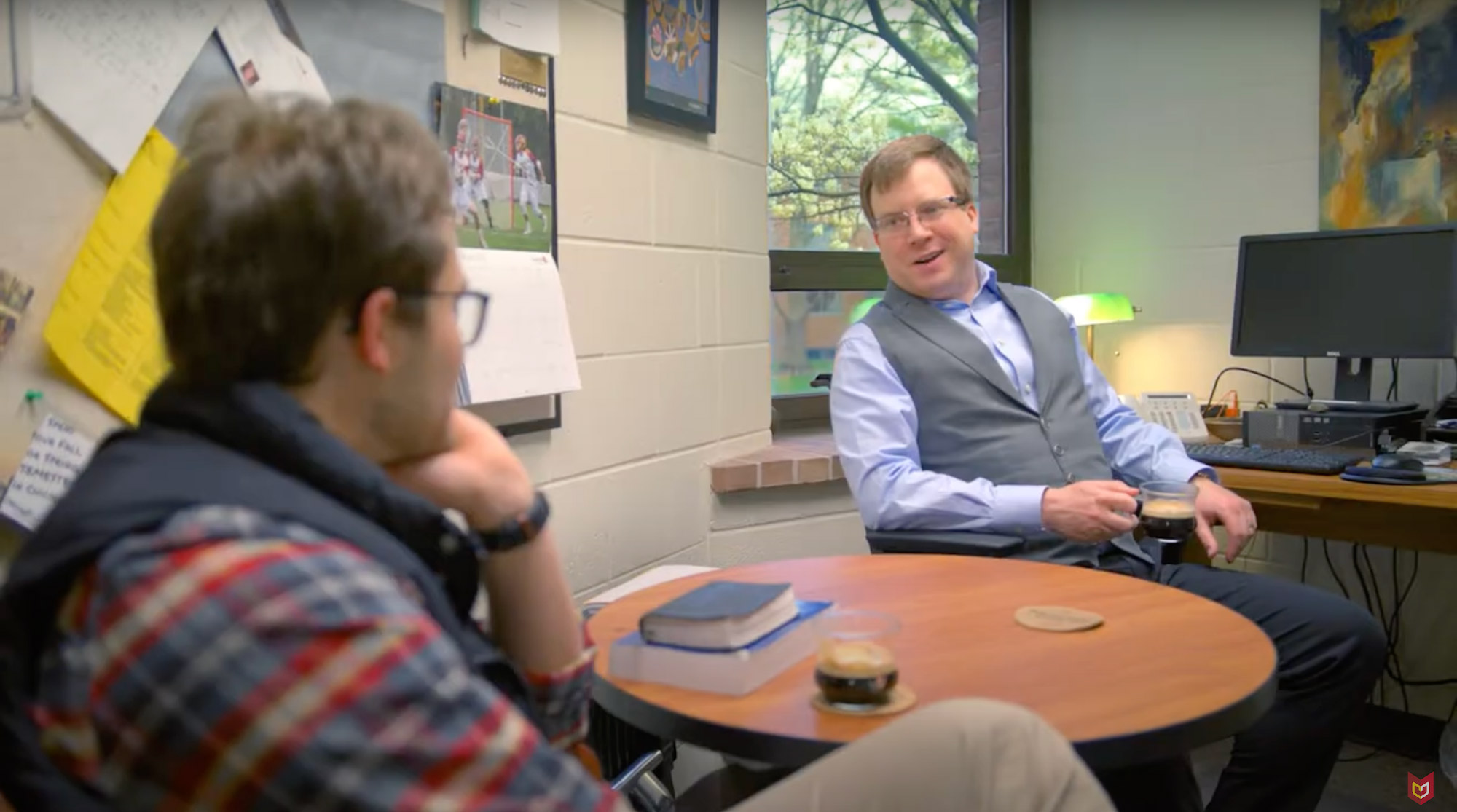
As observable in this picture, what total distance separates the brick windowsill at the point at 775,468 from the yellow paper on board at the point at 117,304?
141cm

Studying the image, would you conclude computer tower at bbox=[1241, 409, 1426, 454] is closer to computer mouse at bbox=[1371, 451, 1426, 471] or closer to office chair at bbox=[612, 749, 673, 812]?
computer mouse at bbox=[1371, 451, 1426, 471]

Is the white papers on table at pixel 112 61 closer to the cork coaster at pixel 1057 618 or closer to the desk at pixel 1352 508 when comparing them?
the cork coaster at pixel 1057 618

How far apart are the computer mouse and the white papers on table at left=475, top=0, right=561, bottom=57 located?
1.87 metres

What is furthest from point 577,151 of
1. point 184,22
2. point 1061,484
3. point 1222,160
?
point 1222,160

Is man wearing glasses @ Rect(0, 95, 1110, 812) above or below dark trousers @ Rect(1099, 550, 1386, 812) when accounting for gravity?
above

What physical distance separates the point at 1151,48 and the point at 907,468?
6.81 ft

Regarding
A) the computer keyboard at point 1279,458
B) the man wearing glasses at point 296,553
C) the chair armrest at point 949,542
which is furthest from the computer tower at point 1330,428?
the man wearing glasses at point 296,553

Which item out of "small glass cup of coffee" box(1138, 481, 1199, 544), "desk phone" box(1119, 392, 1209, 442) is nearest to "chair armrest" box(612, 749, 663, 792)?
"small glass cup of coffee" box(1138, 481, 1199, 544)

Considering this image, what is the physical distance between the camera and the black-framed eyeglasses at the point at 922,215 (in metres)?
2.18

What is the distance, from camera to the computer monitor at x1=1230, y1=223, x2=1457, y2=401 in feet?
8.56

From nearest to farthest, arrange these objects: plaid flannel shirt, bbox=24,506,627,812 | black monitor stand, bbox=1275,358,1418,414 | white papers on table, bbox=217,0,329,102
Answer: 1. plaid flannel shirt, bbox=24,506,627,812
2. white papers on table, bbox=217,0,329,102
3. black monitor stand, bbox=1275,358,1418,414

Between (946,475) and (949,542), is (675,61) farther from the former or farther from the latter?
(949,542)

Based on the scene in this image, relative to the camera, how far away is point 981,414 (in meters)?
2.06

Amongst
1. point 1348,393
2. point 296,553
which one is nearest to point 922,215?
point 1348,393
